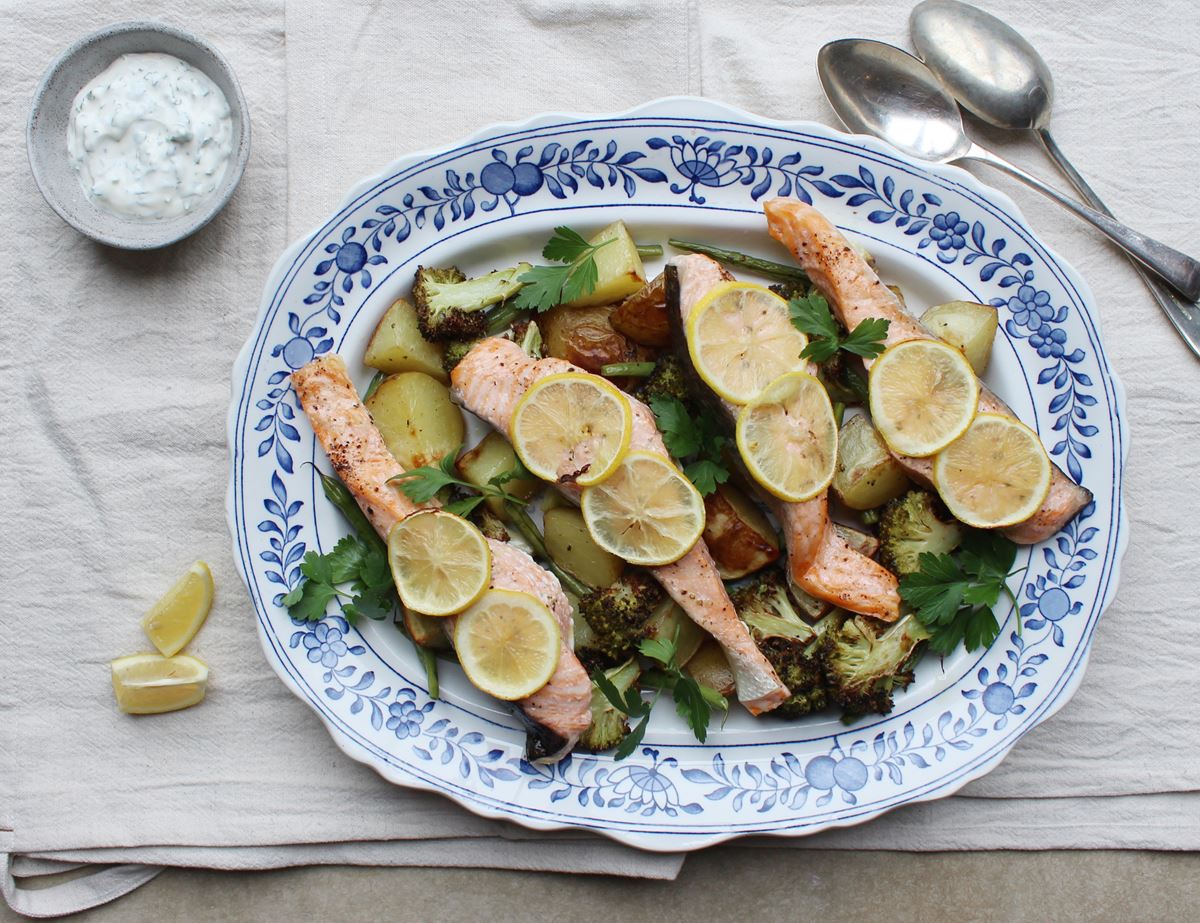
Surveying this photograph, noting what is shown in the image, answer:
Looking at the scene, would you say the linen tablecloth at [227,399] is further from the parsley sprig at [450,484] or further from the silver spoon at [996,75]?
the parsley sprig at [450,484]

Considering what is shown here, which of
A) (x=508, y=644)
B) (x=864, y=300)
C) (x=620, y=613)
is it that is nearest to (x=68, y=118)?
(x=508, y=644)

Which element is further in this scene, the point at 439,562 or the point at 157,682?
the point at 157,682

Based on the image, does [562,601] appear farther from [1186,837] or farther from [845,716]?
[1186,837]

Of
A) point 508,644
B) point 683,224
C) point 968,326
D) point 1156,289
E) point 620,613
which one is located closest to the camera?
point 508,644

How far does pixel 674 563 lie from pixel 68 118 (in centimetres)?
274

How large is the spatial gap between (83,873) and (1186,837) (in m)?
4.11

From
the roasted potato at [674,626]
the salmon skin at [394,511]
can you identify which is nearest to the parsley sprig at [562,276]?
the salmon skin at [394,511]

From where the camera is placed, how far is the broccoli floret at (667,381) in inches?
132

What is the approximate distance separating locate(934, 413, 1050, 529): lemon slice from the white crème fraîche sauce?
279 cm

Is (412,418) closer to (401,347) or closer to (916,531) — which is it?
(401,347)

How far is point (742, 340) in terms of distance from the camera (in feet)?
10.5

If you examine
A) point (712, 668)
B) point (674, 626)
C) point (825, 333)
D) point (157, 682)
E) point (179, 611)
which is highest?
point (825, 333)

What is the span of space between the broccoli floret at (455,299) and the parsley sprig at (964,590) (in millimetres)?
1740

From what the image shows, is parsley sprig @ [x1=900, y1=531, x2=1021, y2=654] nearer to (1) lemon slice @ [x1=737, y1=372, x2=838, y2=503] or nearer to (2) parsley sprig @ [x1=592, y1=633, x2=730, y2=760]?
(1) lemon slice @ [x1=737, y1=372, x2=838, y2=503]
